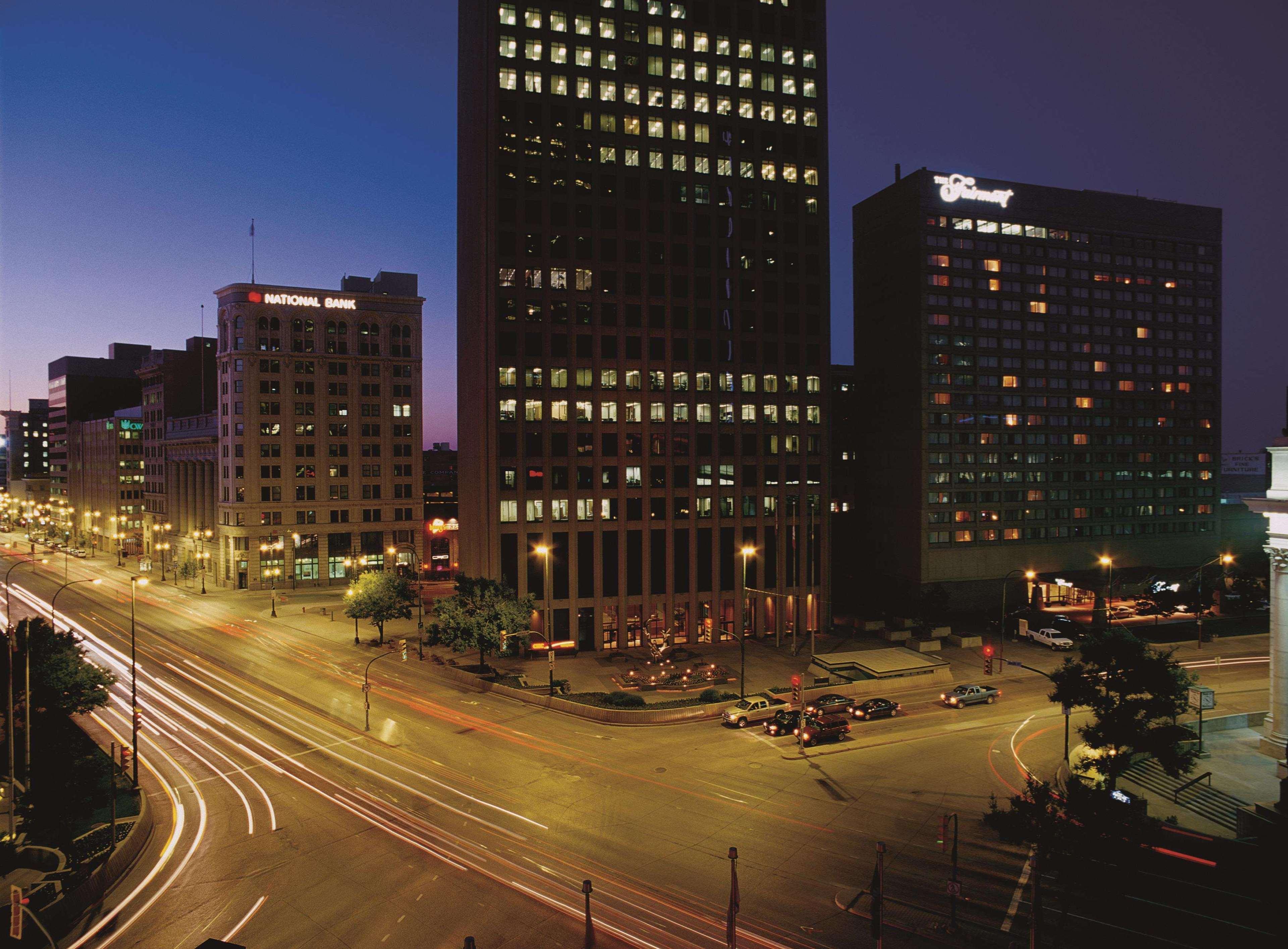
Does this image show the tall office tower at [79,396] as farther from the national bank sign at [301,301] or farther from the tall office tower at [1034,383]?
the tall office tower at [1034,383]

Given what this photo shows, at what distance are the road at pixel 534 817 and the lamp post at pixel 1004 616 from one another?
828 cm

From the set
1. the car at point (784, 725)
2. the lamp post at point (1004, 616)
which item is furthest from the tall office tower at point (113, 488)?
the lamp post at point (1004, 616)

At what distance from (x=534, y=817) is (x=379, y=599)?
130 ft

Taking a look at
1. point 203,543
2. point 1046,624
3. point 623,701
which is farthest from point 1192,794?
point 203,543

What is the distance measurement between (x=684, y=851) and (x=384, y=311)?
97.2m

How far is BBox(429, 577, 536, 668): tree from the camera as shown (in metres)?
53.8

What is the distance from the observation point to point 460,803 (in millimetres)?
32281

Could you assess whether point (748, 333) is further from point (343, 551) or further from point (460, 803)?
point (343, 551)

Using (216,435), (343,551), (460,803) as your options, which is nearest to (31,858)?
(460,803)

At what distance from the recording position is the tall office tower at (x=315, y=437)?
323 ft

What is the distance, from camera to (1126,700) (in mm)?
30203

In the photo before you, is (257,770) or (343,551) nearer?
(257,770)

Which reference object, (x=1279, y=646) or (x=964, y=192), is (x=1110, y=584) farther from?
(x=1279, y=646)

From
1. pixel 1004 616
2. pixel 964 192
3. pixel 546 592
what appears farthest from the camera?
pixel 964 192
